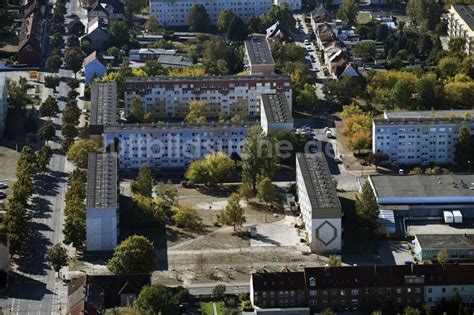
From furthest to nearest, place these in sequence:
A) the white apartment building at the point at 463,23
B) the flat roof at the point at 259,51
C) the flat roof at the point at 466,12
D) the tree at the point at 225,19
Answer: the tree at the point at 225,19 → the flat roof at the point at 466,12 → the white apartment building at the point at 463,23 → the flat roof at the point at 259,51

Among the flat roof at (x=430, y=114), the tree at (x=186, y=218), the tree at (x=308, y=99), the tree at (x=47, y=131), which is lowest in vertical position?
the tree at (x=186, y=218)

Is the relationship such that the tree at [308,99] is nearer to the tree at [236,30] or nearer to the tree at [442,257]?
the tree at [236,30]

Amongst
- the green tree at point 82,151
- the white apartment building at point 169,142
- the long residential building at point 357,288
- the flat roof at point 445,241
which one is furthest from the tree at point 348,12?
the long residential building at point 357,288

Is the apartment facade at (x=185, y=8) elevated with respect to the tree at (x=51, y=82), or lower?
elevated

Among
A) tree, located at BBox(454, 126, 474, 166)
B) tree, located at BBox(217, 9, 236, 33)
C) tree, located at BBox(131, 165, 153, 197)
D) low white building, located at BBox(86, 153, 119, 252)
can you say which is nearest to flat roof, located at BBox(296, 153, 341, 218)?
tree, located at BBox(131, 165, 153, 197)

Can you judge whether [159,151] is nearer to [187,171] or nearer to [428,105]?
[187,171]

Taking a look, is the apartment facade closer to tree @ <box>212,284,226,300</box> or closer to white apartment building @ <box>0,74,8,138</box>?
white apartment building @ <box>0,74,8,138</box>

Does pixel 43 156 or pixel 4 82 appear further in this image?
pixel 4 82

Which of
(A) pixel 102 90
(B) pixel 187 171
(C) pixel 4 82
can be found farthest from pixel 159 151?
(C) pixel 4 82
